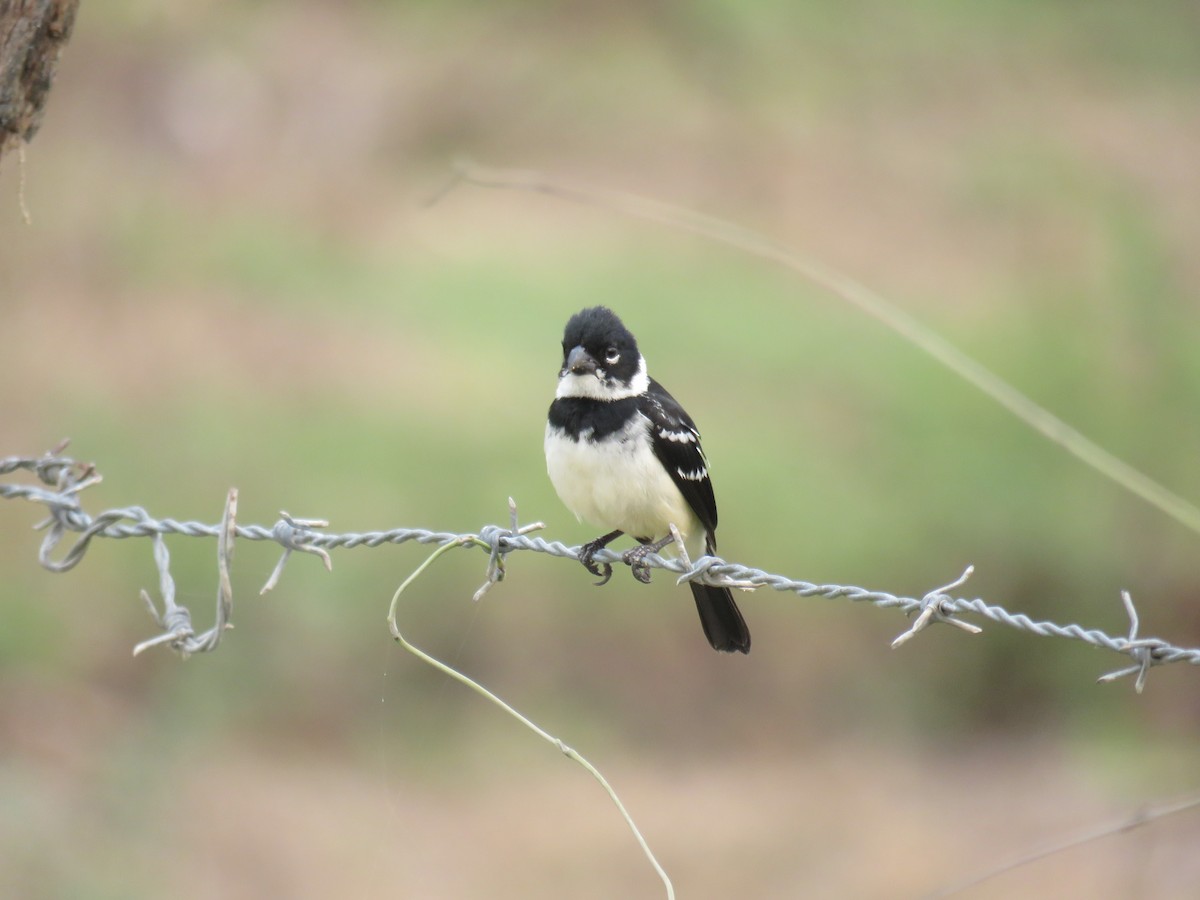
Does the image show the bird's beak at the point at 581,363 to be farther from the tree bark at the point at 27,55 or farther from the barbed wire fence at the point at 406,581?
the tree bark at the point at 27,55

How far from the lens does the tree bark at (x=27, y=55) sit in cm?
353

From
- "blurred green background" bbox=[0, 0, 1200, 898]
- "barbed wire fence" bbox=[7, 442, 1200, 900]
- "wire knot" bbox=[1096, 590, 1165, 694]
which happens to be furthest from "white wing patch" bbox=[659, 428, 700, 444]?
"blurred green background" bbox=[0, 0, 1200, 898]

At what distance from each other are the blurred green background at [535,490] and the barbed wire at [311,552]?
3.12 meters

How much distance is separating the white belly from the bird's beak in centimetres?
22

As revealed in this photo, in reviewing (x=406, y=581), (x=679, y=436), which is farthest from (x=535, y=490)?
(x=406, y=581)

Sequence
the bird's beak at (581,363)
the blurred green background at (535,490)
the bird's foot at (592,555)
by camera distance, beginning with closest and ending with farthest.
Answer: the bird's foot at (592,555) < the bird's beak at (581,363) < the blurred green background at (535,490)

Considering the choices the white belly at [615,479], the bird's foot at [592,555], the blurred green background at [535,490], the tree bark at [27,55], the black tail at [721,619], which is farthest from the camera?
the blurred green background at [535,490]

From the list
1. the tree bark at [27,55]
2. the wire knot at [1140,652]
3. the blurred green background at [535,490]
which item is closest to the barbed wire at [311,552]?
the wire knot at [1140,652]

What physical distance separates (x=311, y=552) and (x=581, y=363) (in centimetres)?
135

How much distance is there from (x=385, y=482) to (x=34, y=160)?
21.4 feet

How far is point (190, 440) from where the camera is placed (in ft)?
31.2

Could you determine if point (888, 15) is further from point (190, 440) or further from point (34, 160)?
point (190, 440)

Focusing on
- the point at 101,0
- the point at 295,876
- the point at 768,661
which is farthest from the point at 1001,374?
the point at 101,0

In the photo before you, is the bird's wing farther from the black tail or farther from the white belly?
the black tail
